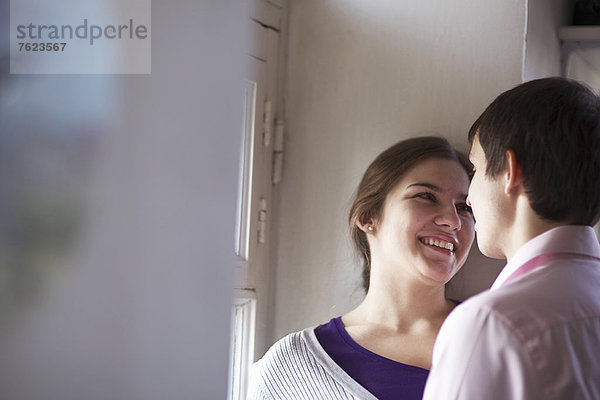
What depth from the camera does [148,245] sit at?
1126 millimetres

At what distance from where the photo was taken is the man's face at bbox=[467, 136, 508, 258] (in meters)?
1.16

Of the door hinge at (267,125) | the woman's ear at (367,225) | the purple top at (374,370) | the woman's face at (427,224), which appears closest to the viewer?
the purple top at (374,370)

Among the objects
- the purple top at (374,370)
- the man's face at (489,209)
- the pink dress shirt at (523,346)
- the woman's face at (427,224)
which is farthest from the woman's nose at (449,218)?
the pink dress shirt at (523,346)

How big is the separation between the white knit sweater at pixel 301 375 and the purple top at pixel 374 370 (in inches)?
0.8

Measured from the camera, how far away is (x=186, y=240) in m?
Result: 1.22

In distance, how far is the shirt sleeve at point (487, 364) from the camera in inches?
37.9

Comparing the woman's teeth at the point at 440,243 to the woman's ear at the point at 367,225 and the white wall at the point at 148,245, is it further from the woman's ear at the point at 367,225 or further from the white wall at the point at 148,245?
the white wall at the point at 148,245

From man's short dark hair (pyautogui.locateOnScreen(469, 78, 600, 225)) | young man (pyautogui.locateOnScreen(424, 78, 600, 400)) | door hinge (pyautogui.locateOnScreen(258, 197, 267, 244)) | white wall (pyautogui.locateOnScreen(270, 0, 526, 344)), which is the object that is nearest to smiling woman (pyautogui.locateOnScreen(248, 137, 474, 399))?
white wall (pyautogui.locateOnScreen(270, 0, 526, 344))

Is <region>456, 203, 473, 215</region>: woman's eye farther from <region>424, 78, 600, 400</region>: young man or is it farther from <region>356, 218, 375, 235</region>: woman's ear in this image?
<region>424, 78, 600, 400</region>: young man

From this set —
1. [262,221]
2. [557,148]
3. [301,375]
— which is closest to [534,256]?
[557,148]

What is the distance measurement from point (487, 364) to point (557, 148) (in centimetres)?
35

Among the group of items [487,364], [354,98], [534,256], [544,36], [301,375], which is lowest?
[301,375]

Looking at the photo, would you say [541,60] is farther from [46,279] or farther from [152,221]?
[46,279]

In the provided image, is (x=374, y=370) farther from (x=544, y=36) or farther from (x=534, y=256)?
(x=544, y=36)
